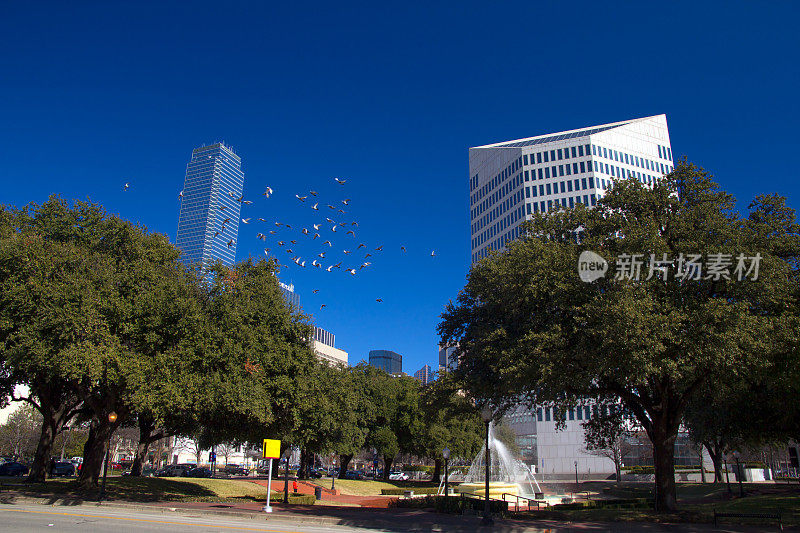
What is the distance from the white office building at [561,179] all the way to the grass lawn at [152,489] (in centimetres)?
6678

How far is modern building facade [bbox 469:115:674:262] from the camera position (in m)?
104

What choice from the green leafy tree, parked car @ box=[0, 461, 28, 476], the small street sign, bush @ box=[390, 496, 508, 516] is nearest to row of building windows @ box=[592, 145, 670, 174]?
the green leafy tree

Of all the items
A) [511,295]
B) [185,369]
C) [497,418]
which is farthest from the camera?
[497,418]

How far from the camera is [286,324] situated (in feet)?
95.8

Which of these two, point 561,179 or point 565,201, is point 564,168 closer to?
point 561,179

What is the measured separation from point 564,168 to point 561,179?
2.44 metres

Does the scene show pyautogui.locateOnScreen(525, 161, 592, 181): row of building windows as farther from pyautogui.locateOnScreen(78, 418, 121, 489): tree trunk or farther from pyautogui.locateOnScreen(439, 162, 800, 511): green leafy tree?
pyautogui.locateOnScreen(78, 418, 121, 489): tree trunk

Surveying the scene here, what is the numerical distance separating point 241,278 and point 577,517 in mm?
21471

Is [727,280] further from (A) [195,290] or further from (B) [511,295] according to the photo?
(A) [195,290]

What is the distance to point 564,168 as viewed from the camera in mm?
105000

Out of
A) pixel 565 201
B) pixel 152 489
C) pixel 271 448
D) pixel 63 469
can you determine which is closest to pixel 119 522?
pixel 271 448

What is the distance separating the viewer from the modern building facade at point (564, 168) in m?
104

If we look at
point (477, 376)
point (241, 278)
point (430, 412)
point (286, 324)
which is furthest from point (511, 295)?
point (241, 278)

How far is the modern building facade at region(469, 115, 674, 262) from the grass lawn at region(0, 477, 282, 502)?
7294 cm
